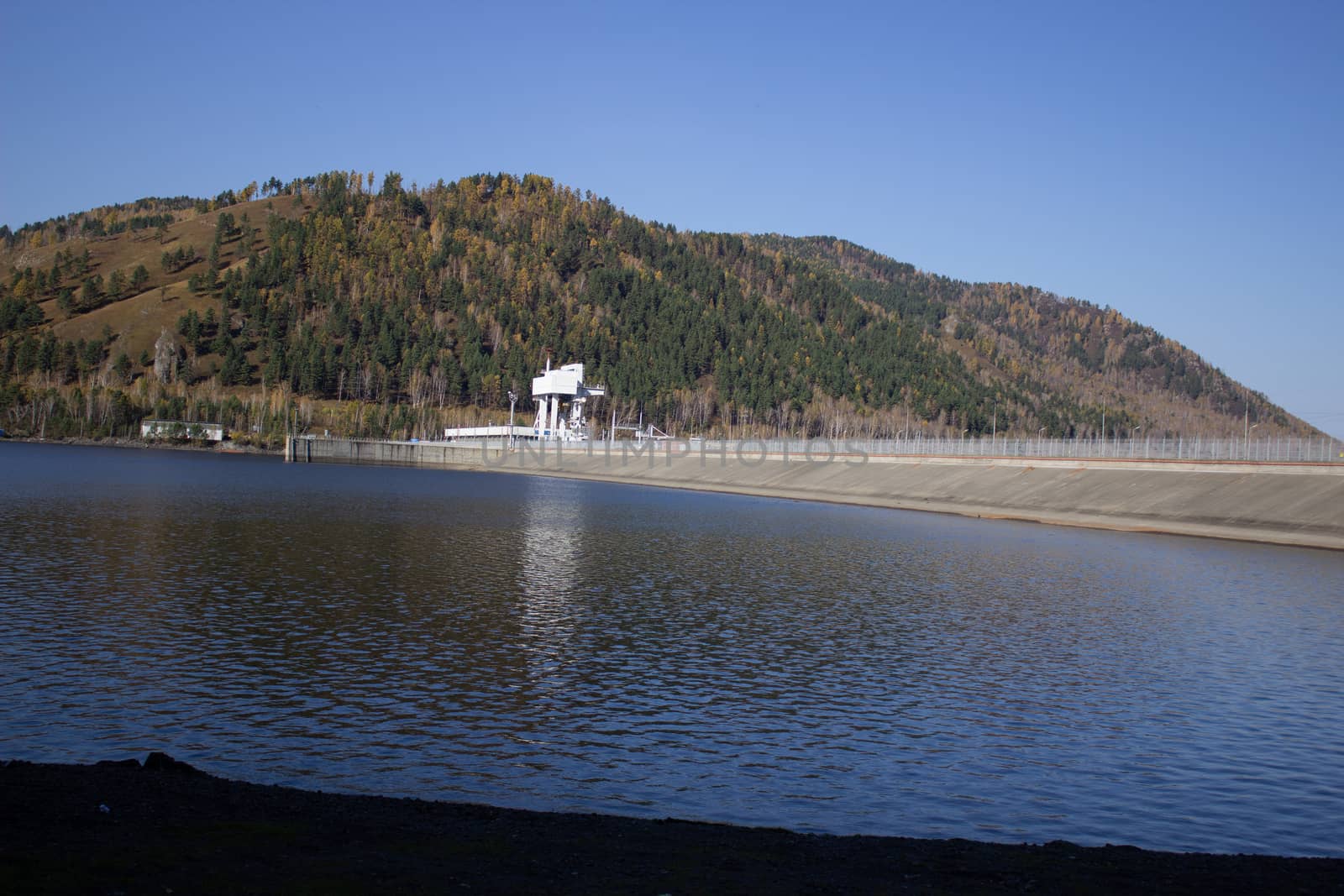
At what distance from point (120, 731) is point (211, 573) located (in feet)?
63.2

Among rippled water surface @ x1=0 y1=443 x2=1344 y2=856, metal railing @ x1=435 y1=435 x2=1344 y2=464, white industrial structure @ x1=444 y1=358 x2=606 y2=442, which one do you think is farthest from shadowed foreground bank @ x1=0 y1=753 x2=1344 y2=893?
white industrial structure @ x1=444 y1=358 x2=606 y2=442

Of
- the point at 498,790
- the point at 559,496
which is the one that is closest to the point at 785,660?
the point at 498,790

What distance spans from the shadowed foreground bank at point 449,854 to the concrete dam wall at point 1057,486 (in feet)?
171

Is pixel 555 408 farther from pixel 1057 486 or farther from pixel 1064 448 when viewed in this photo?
pixel 1057 486

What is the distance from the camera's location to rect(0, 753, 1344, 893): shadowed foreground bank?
927cm

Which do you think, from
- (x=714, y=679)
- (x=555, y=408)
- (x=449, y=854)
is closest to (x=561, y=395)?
(x=555, y=408)

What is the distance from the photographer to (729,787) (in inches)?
590

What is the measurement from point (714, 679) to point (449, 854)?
39.7 ft

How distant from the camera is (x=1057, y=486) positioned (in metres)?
81.2

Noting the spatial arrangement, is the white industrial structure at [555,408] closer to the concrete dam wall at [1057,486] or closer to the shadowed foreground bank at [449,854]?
the concrete dam wall at [1057,486]

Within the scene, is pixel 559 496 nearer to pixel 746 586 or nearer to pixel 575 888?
pixel 746 586

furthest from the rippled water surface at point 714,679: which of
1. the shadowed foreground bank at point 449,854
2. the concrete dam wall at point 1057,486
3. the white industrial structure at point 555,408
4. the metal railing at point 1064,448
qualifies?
the white industrial structure at point 555,408

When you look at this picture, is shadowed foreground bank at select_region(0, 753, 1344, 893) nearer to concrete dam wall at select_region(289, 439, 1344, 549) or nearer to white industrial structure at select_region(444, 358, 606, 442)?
concrete dam wall at select_region(289, 439, 1344, 549)

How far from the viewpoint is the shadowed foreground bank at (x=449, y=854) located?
9.27 metres
